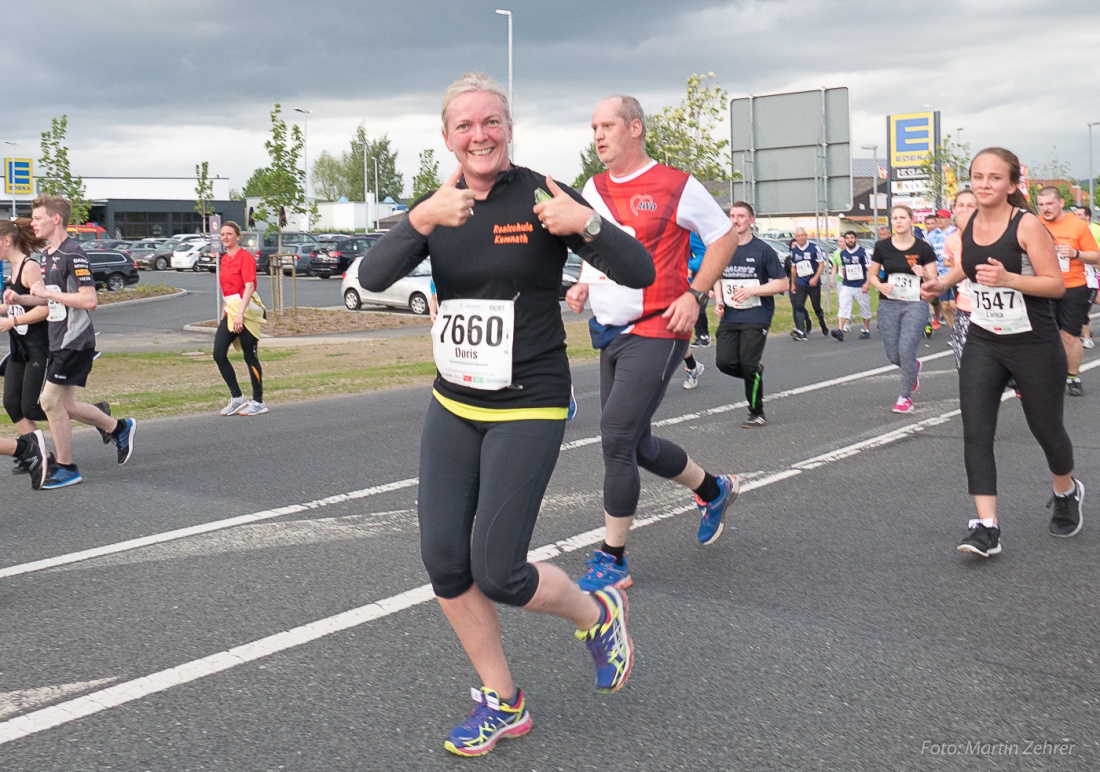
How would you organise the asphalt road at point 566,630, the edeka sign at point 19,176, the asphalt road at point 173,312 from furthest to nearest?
1. the edeka sign at point 19,176
2. the asphalt road at point 173,312
3. the asphalt road at point 566,630

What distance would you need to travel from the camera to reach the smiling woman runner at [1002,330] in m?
5.70

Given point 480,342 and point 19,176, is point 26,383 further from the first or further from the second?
point 19,176

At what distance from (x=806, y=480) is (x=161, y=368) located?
1144cm

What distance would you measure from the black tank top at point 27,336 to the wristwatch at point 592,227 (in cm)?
564

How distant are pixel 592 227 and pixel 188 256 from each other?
54.0 m

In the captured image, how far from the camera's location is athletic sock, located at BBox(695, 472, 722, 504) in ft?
19.4

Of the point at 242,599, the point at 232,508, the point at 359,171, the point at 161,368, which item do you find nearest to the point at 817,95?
the point at 161,368

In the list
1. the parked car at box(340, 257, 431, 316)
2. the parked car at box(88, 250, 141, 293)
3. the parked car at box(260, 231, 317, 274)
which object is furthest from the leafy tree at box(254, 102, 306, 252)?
the parked car at box(260, 231, 317, 274)

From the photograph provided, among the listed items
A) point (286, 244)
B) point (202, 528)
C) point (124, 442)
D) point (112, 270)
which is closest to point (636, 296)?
point (202, 528)

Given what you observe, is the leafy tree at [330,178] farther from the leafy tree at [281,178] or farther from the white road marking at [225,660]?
the white road marking at [225,660]

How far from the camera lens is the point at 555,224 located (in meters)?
3.38

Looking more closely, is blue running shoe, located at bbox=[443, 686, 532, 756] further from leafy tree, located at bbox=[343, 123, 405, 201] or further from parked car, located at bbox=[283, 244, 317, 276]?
leafy tree, located at bbox=[343, 123, 405, 201]

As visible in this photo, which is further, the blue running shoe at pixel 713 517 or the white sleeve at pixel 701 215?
the blue running shoe at pixel 713 517

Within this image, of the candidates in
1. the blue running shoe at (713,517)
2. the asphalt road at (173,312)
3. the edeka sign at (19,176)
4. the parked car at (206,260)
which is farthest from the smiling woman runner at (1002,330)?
the parked car at (206,260)
